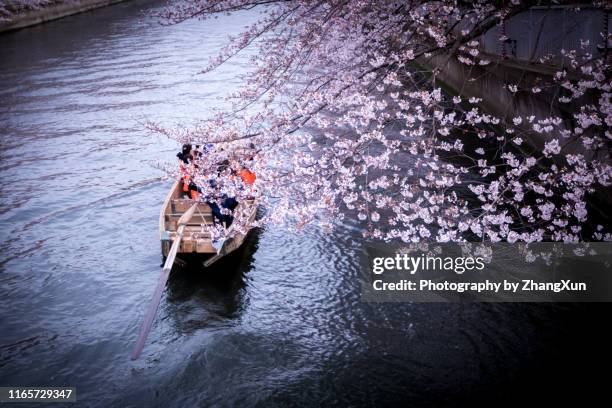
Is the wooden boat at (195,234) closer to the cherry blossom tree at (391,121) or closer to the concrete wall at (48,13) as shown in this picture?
the cherry blossom tree at (391,121)

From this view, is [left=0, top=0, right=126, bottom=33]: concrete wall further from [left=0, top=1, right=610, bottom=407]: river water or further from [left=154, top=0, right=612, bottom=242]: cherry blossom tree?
[left=154, top=0, right=612, bottom=242]: cherry blossom tree

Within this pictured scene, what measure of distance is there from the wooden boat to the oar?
165 millimetres

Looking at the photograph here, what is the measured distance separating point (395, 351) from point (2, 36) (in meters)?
36.5

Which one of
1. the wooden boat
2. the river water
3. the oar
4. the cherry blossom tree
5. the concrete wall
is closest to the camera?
the cherry blossom tree

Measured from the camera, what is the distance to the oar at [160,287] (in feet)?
26.9

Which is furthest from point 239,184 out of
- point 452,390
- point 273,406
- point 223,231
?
point 452,390

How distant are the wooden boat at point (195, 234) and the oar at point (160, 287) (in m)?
0.16

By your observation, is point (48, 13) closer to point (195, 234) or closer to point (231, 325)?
point (195, 234)

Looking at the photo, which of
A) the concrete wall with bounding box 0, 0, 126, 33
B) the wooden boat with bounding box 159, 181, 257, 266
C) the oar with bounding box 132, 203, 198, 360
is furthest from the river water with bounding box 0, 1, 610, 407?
the concrete wall with bounding box 0, 0, 126, 33

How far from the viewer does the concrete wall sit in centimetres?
3678

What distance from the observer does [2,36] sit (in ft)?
117

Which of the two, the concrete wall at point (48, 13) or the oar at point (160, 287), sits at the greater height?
the concrete wall at point (48, 13)

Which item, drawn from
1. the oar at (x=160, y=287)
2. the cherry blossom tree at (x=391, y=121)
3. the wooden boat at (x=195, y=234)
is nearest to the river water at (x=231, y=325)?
the oar at (x=160, y=287)

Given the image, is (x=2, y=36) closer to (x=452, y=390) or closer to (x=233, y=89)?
(x=233, y=89)
